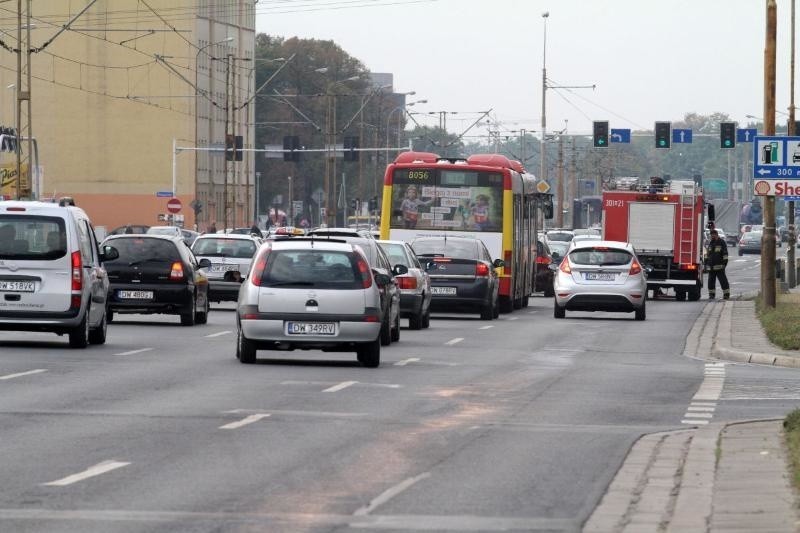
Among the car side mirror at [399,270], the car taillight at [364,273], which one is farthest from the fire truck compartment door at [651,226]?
the car taillight at [364,273]

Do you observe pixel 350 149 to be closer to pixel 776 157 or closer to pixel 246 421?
pixel 776 157

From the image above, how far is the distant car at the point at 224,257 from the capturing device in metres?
41.1

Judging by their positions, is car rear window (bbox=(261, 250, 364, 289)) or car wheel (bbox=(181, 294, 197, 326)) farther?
car wheel (bbox=(181, 294, 197, 326))

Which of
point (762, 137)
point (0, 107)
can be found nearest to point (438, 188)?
point (762, 137)

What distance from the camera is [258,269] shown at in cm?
2288

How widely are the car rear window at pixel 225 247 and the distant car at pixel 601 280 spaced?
6761 mm

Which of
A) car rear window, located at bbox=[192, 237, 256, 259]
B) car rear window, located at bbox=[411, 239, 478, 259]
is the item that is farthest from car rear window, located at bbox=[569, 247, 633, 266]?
car rear window, located at bbox=[192, 237, 256, 259]

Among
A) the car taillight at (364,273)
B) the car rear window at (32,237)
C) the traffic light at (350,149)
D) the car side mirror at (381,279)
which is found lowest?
the car side mirror at (381,279)

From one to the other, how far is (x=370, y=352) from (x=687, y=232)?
30595 mm

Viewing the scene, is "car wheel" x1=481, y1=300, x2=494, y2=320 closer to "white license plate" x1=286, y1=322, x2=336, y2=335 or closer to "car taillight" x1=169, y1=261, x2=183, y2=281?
"car taillight" x1=169, y1=261, x2=183, y2=281

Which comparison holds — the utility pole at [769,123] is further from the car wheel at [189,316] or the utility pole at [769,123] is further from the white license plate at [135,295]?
the white license plate at [135,295]

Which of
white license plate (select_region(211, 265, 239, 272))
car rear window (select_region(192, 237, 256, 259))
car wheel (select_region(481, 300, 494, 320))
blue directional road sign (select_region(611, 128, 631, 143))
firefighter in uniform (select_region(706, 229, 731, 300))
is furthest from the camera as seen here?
blue directional road sign (select_region(611, 128, 631, 143))

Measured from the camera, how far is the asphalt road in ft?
34.1

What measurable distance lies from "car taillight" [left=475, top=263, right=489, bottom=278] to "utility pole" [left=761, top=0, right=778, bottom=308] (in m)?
5.23
